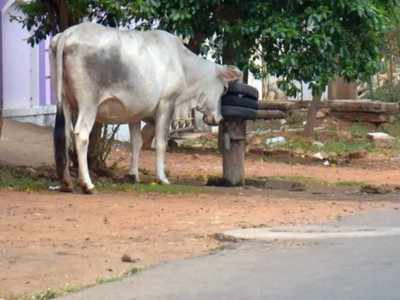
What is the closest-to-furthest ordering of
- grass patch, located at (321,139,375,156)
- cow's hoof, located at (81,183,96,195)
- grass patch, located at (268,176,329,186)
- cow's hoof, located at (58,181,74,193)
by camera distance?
1. cow's hoof, located at (81,183,96,195)
2. cow's hoof, located at (58,181,74,193)
3. grass patch, located at (268,176,329,186)
4. grass patch, located at (321,139,375,156)

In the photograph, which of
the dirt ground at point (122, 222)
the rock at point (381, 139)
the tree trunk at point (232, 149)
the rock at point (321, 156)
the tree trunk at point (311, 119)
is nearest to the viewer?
the dirt ground at point (122, 222)

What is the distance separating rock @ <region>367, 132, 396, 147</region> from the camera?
2599 centimetres

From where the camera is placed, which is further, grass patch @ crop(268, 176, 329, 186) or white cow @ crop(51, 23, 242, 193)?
grass patch @ crop(268, 176, 329, 186)

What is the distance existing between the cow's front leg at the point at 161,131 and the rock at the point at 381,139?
12095 millimetres

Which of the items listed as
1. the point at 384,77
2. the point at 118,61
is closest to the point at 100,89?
the point at 118,61

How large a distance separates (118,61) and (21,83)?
26.7ft

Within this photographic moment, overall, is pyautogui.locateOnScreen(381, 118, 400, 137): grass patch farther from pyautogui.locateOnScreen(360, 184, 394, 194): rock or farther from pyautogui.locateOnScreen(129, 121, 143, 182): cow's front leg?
pyautogui.locateOnScreen(129, 121, 143, 182): cow's front leg

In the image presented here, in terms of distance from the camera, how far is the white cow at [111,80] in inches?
530

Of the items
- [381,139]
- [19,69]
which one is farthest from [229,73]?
[381,139]

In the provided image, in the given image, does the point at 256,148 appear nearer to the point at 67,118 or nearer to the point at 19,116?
the point at 19,116

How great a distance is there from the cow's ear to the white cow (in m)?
0.48

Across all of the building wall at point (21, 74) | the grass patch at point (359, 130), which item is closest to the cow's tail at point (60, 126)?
the building wall at point (21, 74)

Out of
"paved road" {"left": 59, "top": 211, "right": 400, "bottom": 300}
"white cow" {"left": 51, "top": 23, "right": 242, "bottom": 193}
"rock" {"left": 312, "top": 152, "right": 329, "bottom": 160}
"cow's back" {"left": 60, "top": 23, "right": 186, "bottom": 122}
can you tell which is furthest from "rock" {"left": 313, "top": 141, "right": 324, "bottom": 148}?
"paved road" {"left": 59, "top": 211, "right": 400, "bottom": 300}

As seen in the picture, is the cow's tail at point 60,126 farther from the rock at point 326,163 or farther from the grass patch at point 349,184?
the rock at point 326,163
